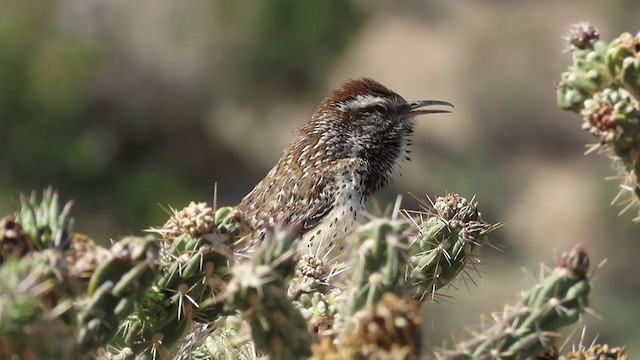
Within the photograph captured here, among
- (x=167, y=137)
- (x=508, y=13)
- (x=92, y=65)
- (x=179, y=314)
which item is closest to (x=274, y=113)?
(x=167, y=137)

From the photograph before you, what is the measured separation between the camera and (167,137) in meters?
19.4

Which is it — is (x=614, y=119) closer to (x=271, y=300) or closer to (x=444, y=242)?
(x=444, y=242)

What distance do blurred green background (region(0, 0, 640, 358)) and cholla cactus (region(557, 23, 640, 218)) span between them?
40.1 feet

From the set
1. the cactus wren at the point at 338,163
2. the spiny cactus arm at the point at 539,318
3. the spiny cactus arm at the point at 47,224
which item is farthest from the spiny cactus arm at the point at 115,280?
the cactus wren at the point at 338,163

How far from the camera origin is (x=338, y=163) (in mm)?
4863

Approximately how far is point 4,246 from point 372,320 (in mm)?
777

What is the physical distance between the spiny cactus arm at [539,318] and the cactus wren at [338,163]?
83.7 inches

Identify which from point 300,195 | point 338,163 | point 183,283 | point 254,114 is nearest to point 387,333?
point 183,283

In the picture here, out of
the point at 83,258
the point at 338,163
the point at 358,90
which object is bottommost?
the point at 83,258

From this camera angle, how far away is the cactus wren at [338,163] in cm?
462

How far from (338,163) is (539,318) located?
2.59m

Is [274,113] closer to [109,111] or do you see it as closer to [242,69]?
[242,69]

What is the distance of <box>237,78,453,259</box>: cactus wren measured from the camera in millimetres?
4625

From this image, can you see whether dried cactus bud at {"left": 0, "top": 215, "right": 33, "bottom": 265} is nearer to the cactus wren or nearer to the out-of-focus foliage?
the cactus wren
